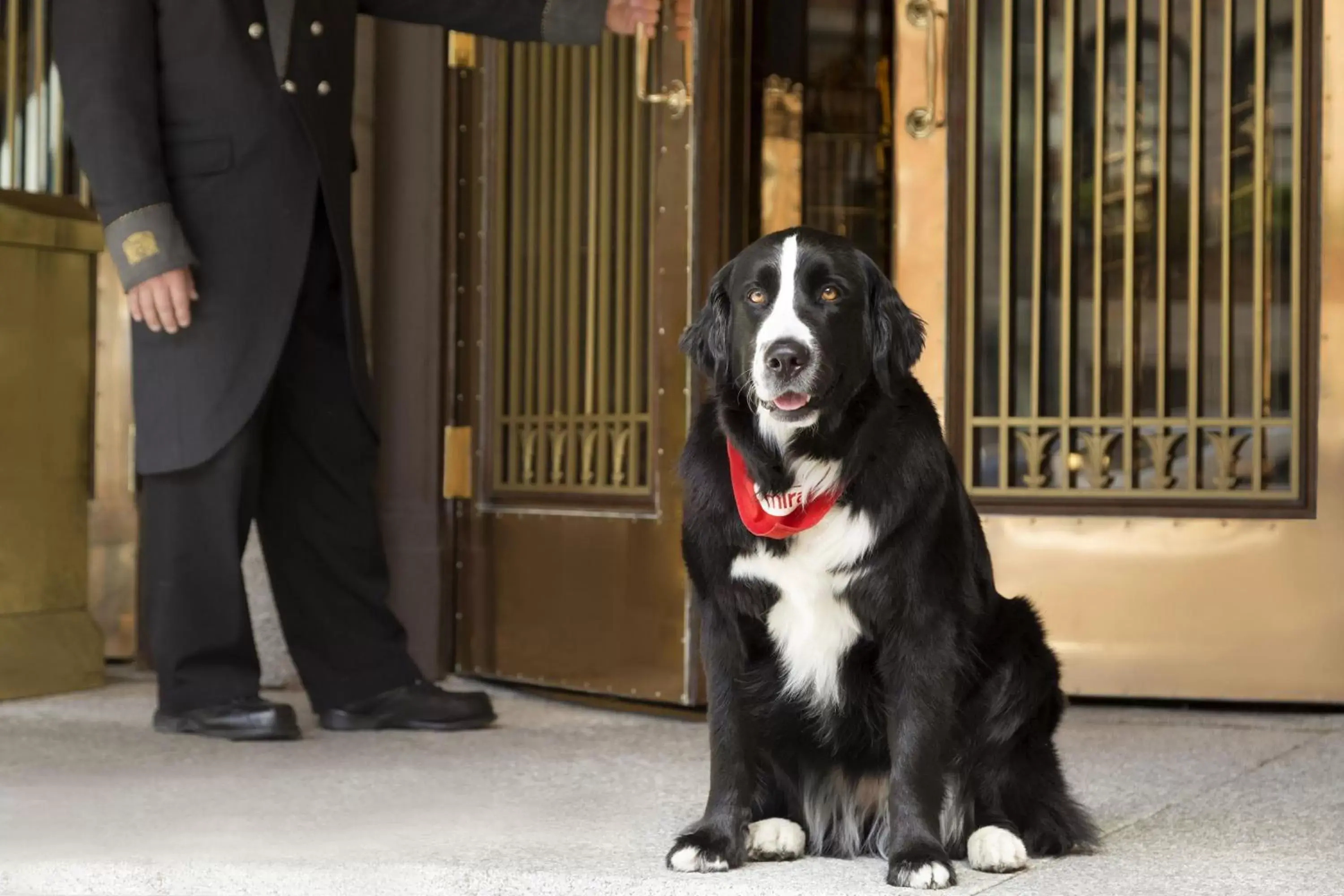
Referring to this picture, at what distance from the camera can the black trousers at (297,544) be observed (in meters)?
3.23

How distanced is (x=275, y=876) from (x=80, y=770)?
875mm

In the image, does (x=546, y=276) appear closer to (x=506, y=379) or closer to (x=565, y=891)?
(x=506, y=379)

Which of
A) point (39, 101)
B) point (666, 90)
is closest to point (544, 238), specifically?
point (666, 90)

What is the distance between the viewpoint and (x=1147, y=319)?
370cm

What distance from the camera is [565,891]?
2105mm

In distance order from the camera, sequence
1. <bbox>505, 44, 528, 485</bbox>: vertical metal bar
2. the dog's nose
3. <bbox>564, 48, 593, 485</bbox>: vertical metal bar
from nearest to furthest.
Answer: the dog's nose → <bbox>564, 48, 593, 485</bbox>: vertical metal bar → <bbox>505, 44, 528, 485</bbox>: vertical metal bar

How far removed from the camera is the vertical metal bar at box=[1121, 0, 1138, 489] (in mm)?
3674

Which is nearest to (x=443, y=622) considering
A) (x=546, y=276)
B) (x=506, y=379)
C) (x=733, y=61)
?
(x=506, y=379)

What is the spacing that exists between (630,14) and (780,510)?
1587 mm

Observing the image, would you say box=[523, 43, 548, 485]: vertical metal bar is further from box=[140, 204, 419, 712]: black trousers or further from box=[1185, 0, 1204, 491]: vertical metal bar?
box=[1185, 0, 1204, 491]: vertical metal bar

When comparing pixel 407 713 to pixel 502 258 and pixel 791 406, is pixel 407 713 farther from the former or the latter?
pixel 791 406

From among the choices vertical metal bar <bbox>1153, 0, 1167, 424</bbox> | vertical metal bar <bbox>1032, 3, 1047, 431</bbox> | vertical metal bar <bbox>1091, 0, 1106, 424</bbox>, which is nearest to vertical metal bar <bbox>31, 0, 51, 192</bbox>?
vertical metal bar <bbox>1032, 3, 1047, 431</bbox>

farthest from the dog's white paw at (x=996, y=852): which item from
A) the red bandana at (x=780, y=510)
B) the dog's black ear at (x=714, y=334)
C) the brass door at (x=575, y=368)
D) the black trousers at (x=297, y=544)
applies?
the black trousers at (x=297, y=544)

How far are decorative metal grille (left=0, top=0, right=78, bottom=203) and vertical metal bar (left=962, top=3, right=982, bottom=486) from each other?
210 cm
